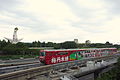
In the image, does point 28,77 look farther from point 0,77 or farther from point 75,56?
point 75,56

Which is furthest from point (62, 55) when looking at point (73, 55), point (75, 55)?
point (75, 55)

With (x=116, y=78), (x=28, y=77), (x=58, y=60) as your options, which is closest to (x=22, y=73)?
(x=28, y=77)

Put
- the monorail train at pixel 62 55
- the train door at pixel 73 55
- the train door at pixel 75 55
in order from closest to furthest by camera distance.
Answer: the monorail train at pixel 62 55
the train door at pixel 73 55
the train door at pixel 75 55

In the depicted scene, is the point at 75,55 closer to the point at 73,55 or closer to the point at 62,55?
the point at 73,55

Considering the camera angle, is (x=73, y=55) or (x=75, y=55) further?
(x=75, y=55)

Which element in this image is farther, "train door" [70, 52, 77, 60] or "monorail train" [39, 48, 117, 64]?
"train door" [70, 52, 77, 60]

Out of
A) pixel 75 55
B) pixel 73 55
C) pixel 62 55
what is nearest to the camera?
pixel 62 55

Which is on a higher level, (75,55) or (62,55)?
(62,55)

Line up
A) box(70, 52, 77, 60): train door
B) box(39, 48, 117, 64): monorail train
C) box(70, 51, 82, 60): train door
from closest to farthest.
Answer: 1. box(39, 48, 117, 64): monorail train
2. box(70, 52, 77, 60): train door
3. box(70, 51, 82, 60): train door

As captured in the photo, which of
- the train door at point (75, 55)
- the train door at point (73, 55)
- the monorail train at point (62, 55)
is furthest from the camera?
the train door at point (75, 55)

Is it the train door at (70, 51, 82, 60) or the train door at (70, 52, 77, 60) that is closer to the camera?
the train door at (70, 52, 77, 60)

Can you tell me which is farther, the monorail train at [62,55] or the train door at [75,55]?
the train door at [75,55]

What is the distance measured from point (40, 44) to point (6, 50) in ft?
184

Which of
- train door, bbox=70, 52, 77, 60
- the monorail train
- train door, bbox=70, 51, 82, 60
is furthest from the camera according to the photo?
train door, bbox=70, 51, 82, 60
